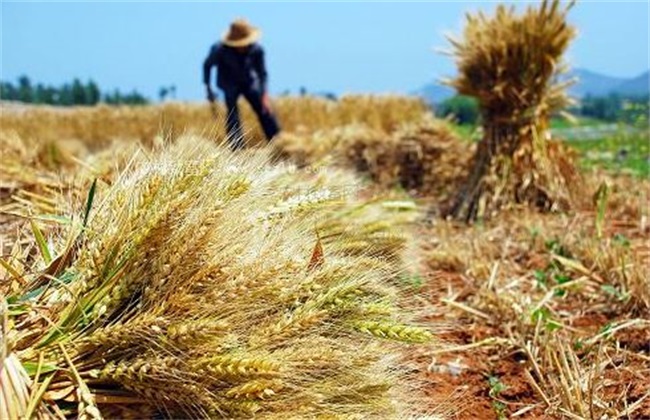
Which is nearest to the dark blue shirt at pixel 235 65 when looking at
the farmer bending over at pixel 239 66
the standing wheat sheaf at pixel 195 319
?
the farmer bending over at pixel 239 66

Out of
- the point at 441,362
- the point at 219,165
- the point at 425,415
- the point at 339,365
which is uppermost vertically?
the point at 219,165

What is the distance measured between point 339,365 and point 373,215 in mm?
1865

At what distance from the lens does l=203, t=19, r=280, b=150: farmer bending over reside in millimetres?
11906

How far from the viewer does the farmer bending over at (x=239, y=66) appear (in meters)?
11.9

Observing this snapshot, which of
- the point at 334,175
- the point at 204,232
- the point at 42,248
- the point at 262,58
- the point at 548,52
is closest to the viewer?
the point at 204,232

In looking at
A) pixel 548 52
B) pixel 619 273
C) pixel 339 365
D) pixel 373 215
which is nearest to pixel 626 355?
pixel 619 273

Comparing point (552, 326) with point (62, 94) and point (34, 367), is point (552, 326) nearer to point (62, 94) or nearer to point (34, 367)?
point (34, 367)

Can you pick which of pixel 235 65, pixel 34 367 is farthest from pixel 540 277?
pixel 235 65

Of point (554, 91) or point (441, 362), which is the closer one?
point (441, 362)

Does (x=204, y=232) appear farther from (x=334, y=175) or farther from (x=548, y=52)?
(x=548, y=52)

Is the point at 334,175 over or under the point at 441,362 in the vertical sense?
over

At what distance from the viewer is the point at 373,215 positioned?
338 cm

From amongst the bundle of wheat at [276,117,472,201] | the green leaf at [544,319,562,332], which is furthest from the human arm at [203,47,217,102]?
the green leaf at [544,319,562,332]

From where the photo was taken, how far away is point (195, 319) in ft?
4.83
